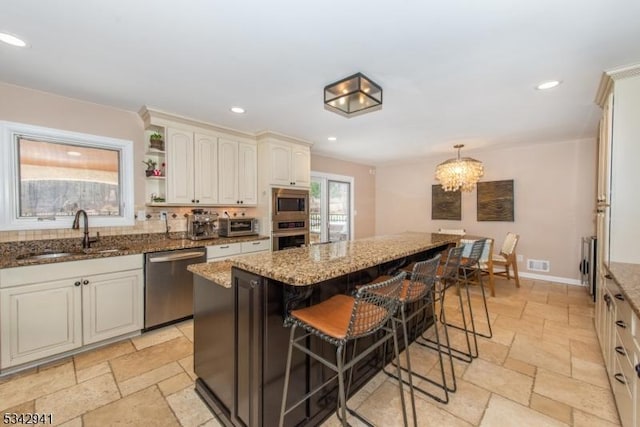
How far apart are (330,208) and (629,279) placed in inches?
174

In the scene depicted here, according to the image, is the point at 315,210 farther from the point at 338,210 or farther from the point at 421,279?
the point at 421,279

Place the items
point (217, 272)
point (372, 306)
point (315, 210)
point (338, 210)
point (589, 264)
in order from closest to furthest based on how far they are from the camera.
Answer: point (372, 306) → point (217, 272) → point (589, 264) → point (315, 210) → point (338, 210)

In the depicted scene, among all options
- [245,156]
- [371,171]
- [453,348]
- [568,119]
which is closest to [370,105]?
[245,156]

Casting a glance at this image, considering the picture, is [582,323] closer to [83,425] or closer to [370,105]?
[370,105]

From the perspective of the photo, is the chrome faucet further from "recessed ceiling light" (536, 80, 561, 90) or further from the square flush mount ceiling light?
"recessed ceiling light" (536, 80, 561, 90)

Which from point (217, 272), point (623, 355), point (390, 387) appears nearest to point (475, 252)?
point (623, 355)

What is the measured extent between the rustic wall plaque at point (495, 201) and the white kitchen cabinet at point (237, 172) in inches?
162

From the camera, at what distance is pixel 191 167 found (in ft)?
10.7

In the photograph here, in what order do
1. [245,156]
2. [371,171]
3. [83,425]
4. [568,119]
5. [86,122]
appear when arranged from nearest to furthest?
1. [83,425]
2. [86,122]
3. [568,119]
4. [245,156]
5. [371,171]

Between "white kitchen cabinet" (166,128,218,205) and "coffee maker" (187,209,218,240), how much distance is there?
7.0 inches

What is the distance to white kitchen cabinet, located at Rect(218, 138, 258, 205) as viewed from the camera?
11.7ft

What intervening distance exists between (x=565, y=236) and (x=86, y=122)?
264 inches

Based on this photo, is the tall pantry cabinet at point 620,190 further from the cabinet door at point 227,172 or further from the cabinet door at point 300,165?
the cabinet door at point 227,172

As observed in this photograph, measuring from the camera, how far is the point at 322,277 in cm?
126
